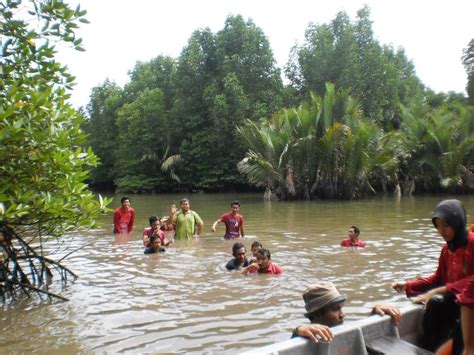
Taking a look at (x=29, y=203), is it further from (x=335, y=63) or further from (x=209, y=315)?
(x=335, y=63)

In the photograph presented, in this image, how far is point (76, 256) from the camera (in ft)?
39.1

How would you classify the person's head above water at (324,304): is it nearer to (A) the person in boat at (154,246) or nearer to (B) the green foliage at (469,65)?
(A) the person in boat at (154,246)

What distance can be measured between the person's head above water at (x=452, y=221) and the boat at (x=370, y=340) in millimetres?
945

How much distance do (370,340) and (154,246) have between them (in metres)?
8.10

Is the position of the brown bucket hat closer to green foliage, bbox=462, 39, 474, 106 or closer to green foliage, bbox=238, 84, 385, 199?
green foliage, bbox=238, 84, 385, 199

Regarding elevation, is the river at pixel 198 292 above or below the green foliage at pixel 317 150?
below

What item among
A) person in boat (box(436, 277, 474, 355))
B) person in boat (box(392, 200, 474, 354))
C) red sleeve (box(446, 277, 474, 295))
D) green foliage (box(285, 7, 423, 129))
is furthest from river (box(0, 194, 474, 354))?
green foliage (box(285, 7, 423, 129))

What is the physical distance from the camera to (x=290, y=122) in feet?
93.9

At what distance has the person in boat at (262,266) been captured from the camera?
9039 millimetres

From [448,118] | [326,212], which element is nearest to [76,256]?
[326,212]

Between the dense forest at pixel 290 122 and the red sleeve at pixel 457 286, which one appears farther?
the dense forest at pixel 290 122

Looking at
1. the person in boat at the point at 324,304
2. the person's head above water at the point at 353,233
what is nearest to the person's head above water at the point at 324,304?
the person in boat at the point at 324,304

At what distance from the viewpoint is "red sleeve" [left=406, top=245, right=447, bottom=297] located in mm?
4582

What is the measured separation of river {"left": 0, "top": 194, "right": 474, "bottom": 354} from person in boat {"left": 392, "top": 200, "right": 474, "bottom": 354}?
6.44 feet
